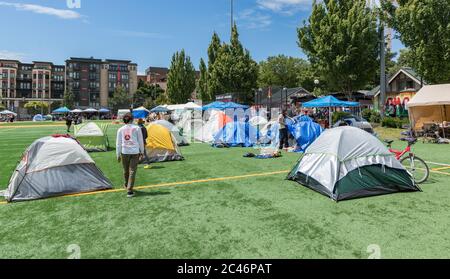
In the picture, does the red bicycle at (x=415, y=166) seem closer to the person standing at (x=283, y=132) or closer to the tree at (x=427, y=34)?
the person standing at (x=283, y=132)

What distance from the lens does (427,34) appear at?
67.2 ft

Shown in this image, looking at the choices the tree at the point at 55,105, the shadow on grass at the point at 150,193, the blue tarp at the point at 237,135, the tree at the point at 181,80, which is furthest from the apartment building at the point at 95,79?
the shadow on grass at the point at 150,193

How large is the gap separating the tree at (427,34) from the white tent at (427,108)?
1.94m

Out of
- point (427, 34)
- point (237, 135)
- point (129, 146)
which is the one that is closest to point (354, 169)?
point (129, 146)

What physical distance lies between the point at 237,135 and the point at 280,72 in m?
55.8

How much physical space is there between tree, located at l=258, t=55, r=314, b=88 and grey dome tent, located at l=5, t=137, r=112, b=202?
63008 millimetres

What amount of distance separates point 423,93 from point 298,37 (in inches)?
490

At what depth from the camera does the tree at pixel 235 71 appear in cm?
3731

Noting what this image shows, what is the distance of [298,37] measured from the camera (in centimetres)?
2869

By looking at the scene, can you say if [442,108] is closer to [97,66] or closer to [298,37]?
[298,37]

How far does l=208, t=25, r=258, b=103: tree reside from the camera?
122 feet

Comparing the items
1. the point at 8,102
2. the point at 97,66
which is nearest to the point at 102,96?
the point at 97,66

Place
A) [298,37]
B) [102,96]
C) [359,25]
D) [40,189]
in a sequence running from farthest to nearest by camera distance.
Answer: [102,96]
[298,37]
[359,25]
[40,189]
